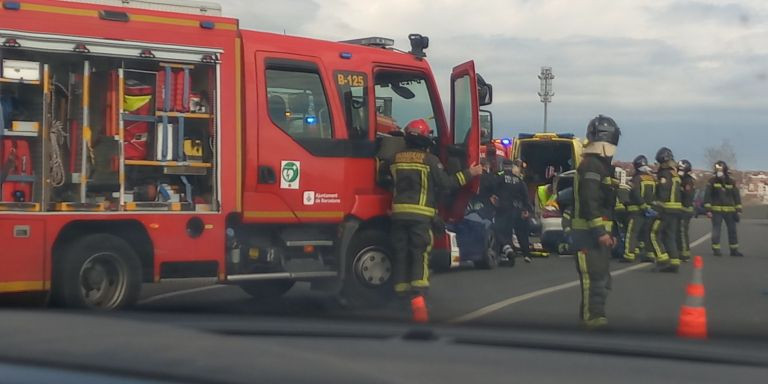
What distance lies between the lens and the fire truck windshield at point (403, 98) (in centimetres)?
962

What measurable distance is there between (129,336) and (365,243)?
704cm

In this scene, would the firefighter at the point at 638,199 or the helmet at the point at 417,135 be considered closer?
the helmet at the point at 417,135

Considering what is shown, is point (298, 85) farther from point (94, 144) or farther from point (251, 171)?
point (94, 144)

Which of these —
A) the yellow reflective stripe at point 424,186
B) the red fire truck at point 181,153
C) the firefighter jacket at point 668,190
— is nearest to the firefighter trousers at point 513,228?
the firefighter jacket at point 668,190

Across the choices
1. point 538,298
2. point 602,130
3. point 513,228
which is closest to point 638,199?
point 513,228

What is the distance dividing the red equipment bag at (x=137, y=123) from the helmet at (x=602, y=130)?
3.94m

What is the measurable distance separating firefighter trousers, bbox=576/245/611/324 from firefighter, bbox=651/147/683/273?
250 inches

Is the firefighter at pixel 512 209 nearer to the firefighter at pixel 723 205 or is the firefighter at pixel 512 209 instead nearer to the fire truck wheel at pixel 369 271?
the firefighter at pixel 723 205

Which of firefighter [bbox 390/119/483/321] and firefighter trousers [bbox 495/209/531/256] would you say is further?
firefighter trousers [bbox 495/209/531/256]

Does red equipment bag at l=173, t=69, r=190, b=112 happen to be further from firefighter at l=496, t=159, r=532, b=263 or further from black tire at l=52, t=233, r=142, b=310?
firefighter at l=496, t=159, r=532, b=263

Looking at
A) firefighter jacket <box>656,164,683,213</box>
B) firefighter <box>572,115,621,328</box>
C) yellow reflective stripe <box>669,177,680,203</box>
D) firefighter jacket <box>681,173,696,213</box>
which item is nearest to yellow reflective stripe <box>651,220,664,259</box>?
firefighter jacket <box>656,164,683,213</box>

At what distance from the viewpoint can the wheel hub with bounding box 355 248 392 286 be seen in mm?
9289

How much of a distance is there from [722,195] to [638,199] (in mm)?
2696

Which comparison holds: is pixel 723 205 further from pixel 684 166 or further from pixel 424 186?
pixel 424 186
